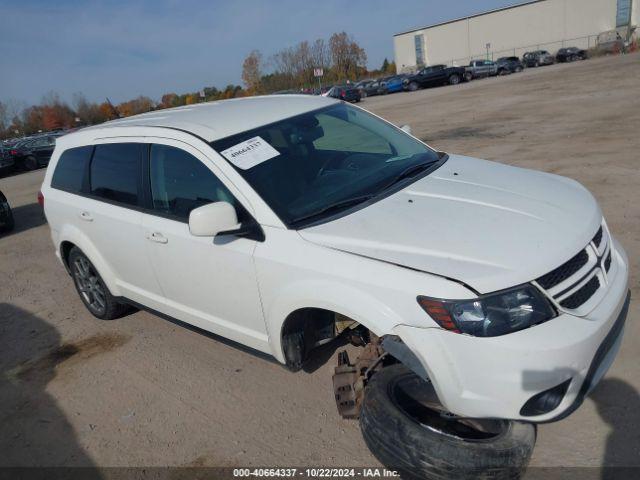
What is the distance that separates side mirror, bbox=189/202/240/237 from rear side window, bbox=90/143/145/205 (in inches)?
45.2

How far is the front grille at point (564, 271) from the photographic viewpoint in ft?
7.19

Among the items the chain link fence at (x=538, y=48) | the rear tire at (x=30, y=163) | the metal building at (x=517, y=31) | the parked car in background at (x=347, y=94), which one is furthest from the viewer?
the chain link fence at (x=538, y=48)

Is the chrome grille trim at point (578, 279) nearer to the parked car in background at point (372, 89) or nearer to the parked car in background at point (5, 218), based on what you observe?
the parked car in background at point (5, 218)

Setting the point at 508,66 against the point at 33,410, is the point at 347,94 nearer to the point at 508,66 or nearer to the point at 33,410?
the point at 508,66

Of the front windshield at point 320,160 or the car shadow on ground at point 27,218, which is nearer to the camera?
the front windshield at point 320,160

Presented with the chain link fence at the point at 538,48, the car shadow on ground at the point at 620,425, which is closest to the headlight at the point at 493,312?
the car shadow on ground at the point at 620,425

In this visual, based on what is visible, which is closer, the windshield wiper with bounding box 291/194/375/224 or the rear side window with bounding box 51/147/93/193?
the windshield wiper with bounding box 291/194/375/224

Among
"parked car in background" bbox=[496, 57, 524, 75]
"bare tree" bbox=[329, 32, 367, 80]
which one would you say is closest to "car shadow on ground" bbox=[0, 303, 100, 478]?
"parked car in background" bbox=[496, 57, 524, 75]

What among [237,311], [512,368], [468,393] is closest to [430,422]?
[468,393]

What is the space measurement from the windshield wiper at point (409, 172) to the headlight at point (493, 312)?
43.9 inches

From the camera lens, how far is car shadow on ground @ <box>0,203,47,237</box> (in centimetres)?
925

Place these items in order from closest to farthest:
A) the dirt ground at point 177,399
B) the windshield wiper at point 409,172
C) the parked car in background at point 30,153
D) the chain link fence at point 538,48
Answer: the dirt ground at point 177,399
the windshield wiper at point 409,172
the parked car in background at point 30,153
the chain link fence at point 538,48

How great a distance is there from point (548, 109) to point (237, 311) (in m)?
13.8

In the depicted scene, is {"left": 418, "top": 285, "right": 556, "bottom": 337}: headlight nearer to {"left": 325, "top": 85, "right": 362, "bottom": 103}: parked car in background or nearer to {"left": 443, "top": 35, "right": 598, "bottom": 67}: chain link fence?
{"left": 325, "top": 85, "right": 362, "bottom": 103}: parked car in background
